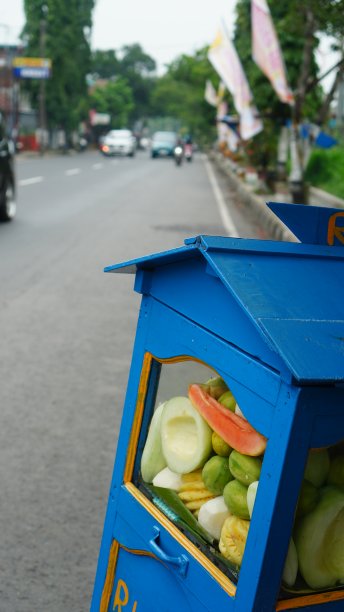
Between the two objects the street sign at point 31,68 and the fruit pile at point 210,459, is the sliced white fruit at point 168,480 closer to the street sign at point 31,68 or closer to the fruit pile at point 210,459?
the fruit pile at point 210,459

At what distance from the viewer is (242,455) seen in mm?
1909

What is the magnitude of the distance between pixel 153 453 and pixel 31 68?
51.5 meters

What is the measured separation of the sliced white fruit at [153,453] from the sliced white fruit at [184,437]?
0.13ft

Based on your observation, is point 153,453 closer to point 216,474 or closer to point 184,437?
point 184,437

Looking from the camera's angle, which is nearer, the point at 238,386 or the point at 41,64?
the point at 238,386

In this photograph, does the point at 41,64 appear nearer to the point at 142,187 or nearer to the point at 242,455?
the point at 142,187

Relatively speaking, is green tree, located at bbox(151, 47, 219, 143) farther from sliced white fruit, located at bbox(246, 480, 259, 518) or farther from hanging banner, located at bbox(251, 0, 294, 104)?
sliced white fruit, located at bbox(246, 480, 259, 518)

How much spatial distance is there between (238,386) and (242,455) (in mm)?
168

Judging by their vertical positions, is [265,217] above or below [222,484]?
below

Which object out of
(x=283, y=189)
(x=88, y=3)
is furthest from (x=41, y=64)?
(x=283, y=189)

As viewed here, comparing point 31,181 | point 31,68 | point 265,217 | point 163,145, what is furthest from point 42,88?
point 265,217

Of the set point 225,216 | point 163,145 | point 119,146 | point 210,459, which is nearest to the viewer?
point 210,459

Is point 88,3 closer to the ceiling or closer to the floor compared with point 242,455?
closer to the ceiling

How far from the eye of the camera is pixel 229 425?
1.96 m
